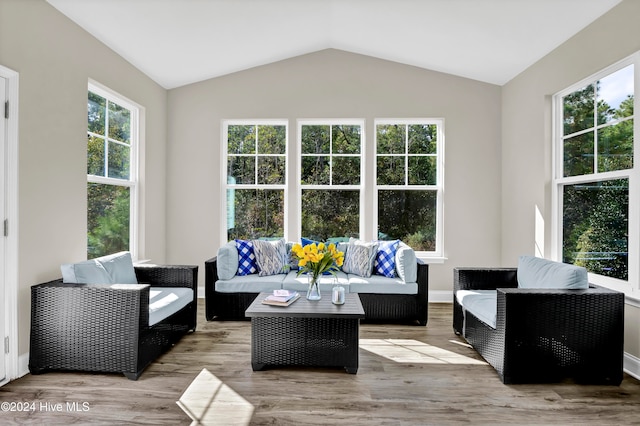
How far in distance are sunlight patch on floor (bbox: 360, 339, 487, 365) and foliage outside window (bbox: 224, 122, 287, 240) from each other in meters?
2.12

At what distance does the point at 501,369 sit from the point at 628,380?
0.94 m

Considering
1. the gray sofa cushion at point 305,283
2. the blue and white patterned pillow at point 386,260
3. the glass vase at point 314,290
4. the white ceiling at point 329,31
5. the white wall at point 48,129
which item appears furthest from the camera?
the blue and white patterned pillow at point 386,260

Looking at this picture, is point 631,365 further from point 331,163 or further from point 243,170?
point 243,170

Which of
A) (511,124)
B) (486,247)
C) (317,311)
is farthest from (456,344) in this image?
(511,124)

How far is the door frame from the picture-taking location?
8.27 feet

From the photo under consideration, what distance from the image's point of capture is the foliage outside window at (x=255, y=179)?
4891 millimetres

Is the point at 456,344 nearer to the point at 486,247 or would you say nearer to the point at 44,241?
the point at 486,247

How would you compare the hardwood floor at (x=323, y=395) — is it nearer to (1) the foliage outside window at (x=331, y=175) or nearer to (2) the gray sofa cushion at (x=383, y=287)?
(2) the gray sofa cushion at (x=383, y=287)

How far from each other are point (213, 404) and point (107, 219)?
2.42 meters

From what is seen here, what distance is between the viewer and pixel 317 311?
2701 millimetres

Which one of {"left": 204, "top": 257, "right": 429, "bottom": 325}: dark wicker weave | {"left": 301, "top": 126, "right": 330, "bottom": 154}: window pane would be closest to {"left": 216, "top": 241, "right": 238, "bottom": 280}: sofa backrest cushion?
{"left": 204, "top": 257, "right": 429, "bottom": 325}: dark wicker weave

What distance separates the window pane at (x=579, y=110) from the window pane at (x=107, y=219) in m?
4.64

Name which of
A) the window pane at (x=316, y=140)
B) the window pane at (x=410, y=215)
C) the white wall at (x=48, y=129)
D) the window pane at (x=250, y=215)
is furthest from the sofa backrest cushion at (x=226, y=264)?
the window pane at (x=410, y=215)

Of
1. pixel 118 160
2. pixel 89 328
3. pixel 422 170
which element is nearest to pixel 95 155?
pixel 118 160
